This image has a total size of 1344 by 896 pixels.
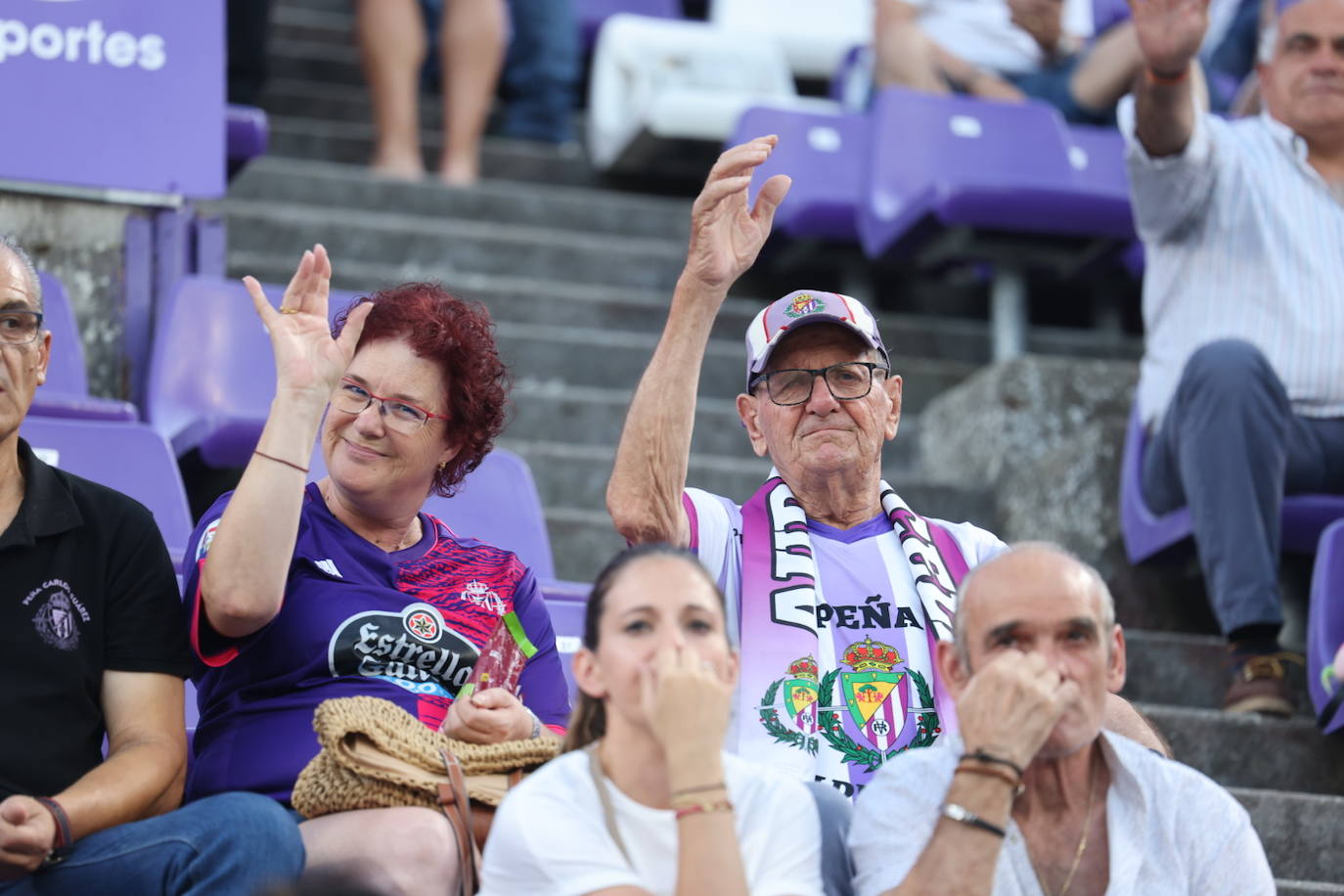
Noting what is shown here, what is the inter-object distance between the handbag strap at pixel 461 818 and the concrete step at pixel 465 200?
3554 millimetres

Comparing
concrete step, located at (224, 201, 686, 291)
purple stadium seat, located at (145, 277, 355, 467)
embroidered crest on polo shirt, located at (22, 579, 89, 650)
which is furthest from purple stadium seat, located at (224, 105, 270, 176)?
embroidered crest on polo shirt, located at (22, 579, 89, 650)

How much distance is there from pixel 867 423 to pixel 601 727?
81cm

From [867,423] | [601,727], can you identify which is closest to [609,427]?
[867,423]

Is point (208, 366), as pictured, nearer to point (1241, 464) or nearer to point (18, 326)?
point (18, 326)

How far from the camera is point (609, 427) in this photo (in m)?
4.80

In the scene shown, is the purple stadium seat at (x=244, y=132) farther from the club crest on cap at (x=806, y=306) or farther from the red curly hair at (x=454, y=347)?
the club crest on cap at (x=806, y=306)

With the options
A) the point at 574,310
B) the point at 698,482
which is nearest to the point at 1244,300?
the point at 698,482

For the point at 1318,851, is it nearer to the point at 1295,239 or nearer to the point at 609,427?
the point at 1295,239

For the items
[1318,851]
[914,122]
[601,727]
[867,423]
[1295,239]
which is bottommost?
[1318,851]

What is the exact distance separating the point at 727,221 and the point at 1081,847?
1026mm

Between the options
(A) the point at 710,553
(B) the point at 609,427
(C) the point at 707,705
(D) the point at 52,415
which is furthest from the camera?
(B) the point at 609,427

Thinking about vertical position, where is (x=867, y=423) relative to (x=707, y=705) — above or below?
above

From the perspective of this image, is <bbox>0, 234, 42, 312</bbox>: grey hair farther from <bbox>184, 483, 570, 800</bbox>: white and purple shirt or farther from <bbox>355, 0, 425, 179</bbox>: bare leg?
<bbox>355, 0, 425, 179</bbox>: bare leg

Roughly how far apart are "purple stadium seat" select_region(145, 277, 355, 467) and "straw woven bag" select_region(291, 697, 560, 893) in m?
1.51
